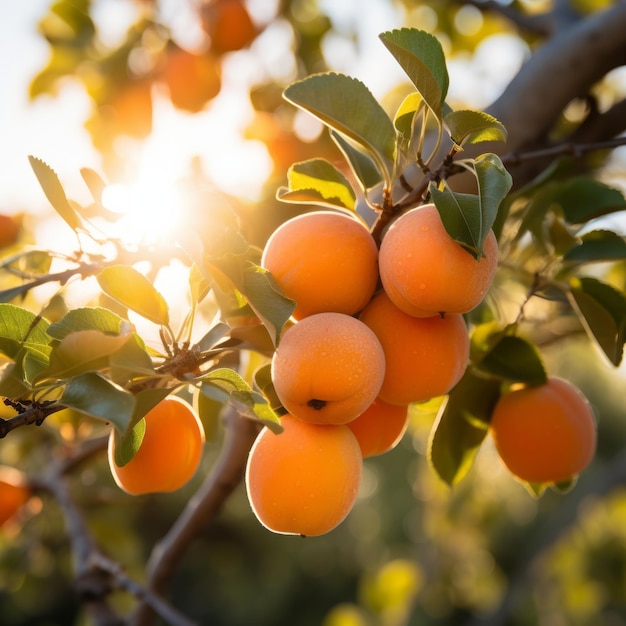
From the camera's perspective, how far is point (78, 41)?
52.4 inches

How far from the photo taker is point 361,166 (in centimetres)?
59

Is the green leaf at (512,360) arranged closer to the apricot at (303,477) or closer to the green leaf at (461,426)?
the green leaf at (461,426)

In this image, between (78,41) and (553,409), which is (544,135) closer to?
(553,409)

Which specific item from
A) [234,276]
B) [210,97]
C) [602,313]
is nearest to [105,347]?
[234,276]

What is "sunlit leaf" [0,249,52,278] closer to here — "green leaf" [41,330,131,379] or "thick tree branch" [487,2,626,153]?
"green leaf" [41,330,131,379]

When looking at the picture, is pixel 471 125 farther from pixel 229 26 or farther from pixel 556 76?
pixel 229 26

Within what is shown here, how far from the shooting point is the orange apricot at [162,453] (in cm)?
53

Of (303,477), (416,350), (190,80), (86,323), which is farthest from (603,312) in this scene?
(190,80)

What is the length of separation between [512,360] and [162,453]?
33 centimetres

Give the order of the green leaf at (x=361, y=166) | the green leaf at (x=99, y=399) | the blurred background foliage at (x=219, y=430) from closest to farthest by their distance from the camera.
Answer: the green leaf at (x=99, y=399), the green leaf at (x=361, y=166), the blurred background foliage at (x=219, y=430)

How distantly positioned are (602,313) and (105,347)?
0.44 m

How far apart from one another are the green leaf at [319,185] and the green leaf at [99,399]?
0.78 feet

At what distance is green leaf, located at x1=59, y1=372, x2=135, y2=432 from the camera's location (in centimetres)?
37

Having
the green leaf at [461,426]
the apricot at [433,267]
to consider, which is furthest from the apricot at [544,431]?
the apricot at [433,267]
